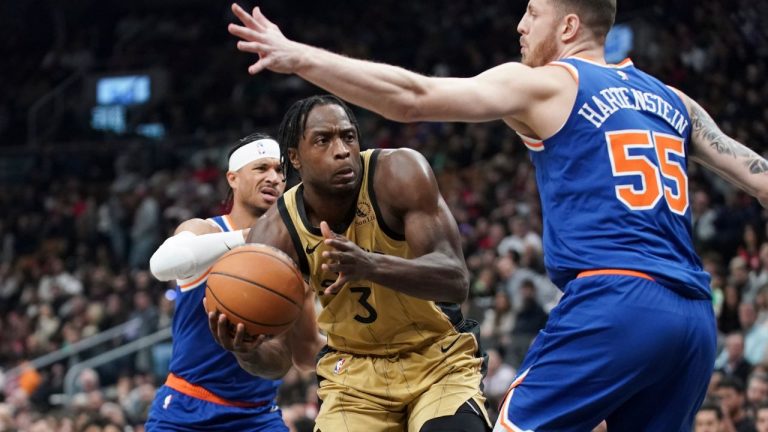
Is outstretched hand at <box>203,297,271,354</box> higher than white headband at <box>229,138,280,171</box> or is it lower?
lower

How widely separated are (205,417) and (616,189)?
2.59 meters

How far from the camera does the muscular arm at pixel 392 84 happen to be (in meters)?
3.40

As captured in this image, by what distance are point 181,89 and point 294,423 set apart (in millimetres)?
14157

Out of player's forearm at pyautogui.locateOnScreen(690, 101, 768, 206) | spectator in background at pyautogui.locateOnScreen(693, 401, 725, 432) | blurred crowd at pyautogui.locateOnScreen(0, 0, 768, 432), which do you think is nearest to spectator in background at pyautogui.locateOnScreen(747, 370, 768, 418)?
blurred crowd at pyautogui.locateOnScreen(0, 0, 768, 432)

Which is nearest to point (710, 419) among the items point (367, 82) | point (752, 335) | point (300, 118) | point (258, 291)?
point (752, 335)

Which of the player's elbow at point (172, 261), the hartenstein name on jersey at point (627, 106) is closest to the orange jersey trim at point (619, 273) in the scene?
the hartenstein name on jersey at point (627, 106)

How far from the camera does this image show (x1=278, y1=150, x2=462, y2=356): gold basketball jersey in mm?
4531

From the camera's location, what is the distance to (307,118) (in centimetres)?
457

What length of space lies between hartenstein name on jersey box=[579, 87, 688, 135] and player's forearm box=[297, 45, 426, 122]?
1.98 feet

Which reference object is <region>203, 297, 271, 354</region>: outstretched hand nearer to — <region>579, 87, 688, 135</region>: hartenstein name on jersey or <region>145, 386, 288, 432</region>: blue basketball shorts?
<region>145, 386, 288, 432</region>: blue basketball shorts

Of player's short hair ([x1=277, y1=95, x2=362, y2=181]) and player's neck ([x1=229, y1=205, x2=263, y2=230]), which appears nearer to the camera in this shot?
player's short hair ([x1=277, y1=95, x2=362, y2=181])

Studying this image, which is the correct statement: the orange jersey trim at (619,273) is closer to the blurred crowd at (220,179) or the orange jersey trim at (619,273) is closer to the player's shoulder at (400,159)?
the player's shoulder at (400,159)

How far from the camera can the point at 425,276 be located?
4105 mm

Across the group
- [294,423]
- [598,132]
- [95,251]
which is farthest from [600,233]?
[95,251]
